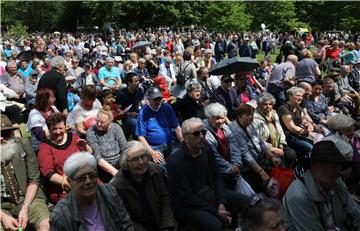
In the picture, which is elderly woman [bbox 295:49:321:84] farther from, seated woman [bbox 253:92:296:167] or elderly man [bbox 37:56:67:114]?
elderly man [bbox 37:56:67:114]

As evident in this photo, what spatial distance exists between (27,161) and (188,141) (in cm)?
164

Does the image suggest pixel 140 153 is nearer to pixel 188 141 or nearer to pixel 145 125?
pixel 188 141

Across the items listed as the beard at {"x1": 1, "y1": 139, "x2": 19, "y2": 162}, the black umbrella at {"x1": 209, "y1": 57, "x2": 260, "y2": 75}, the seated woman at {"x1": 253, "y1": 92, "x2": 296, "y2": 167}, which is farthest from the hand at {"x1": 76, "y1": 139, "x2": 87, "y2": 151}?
the black umbrella at {"x1": 209, "y1": 57, "x2": 260, "y2": 75}

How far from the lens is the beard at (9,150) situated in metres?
4.12

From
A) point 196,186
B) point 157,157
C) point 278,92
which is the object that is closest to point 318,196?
point 196,186

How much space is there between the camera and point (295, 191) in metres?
3.26

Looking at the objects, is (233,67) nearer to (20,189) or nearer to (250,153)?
(250,153)

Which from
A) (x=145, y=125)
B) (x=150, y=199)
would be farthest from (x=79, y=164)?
(x=145, y=125)

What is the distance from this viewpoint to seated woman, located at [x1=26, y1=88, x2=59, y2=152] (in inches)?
206

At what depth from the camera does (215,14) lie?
144 feet

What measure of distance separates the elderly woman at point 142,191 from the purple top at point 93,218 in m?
0.45

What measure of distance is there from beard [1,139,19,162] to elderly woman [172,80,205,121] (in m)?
3.13

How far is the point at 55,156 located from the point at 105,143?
0.82 metres

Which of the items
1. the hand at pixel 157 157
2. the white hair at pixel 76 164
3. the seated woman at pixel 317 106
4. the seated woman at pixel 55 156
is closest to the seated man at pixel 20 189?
the seated woman at pixel 55 156
